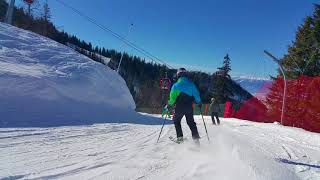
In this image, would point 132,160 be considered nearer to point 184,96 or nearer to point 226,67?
point 184,96

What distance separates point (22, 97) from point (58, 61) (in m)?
6.33

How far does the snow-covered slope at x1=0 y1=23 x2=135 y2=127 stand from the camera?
530 inches

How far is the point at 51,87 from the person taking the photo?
1594cm

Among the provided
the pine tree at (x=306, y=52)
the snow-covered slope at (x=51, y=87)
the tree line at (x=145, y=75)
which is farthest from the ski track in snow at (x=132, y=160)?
the tree line at (x=145, y=75)

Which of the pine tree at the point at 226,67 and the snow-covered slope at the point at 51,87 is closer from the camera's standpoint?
the snow-covered slope at the point at 51,87

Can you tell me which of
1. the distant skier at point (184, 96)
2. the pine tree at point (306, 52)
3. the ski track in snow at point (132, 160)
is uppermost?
the pine tree at point (306, 52)

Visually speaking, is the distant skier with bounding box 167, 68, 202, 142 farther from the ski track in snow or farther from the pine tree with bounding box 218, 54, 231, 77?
the pine tree with bounding box 218, 54, 231, 77

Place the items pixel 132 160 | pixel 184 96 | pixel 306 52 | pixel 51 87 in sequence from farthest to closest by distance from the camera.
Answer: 1. pixel 306 52
2. pixel 51 87
3. pixel 184 96
4. pixel 132 160

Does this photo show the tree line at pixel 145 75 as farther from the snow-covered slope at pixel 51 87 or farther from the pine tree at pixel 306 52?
the snow-covered slope at pixel 51 87

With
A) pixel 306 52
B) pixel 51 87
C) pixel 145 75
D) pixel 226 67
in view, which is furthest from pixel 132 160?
pixel 145 75

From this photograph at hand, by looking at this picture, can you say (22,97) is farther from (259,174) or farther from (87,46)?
(87,46)

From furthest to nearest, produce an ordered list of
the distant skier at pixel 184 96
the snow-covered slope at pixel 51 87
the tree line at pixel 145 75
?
the tree line at pixel 145 75 < the snow-covered slope at pixel 51 87 < the distant skier at pixel 184 96

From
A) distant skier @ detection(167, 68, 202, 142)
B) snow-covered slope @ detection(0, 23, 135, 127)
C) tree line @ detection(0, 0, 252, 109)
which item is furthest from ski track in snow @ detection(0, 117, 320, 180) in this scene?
tree line @ detection(0, 0, 252, 109)

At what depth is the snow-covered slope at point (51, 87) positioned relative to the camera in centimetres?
1347
